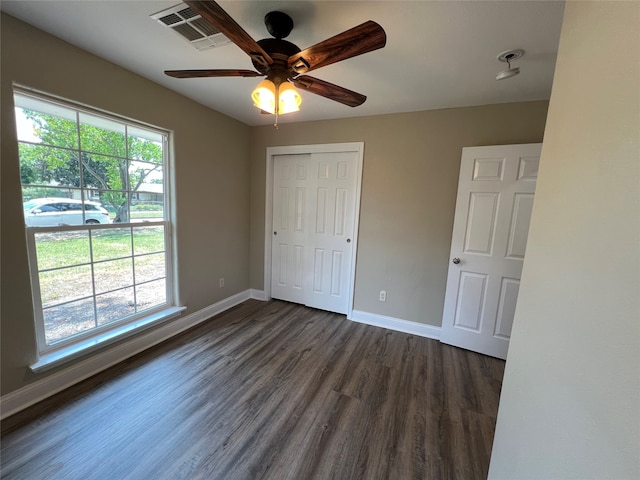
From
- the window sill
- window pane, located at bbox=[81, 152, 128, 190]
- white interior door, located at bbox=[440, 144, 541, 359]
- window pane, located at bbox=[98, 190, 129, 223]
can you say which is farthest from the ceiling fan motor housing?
the window sill

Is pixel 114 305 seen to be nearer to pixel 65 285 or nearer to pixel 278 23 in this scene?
pixel 65 285

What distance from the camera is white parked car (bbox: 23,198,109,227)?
1601mm

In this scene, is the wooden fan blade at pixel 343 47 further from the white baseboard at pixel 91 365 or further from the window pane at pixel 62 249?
the white baseboard at pixel 91 365

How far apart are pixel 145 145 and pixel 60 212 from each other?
2.85 ft

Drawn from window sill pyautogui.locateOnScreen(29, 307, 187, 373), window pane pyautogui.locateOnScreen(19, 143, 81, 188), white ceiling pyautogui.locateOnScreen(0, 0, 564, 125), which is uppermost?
white ceiling pyautogui.locateOnScreen(0, 0, 564, 125)

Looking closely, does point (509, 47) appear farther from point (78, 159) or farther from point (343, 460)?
point (78, 159)

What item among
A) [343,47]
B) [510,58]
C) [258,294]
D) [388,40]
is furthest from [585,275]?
[258,294]

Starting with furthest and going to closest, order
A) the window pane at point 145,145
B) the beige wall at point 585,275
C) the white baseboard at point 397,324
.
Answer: the white baseboard at point 397,324 < the window pane at point 145,145 < the beige wall at point 585,275

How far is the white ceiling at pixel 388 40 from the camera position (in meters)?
1.28

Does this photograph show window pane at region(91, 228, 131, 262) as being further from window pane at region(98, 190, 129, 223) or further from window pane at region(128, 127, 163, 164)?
window pane at region(128, 127, 163, 164)

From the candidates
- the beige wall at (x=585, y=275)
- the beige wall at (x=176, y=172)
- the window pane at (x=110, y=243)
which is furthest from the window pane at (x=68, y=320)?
the beige wall at (x=585, y=275)

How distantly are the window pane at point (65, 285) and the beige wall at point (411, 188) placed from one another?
8.10 ft

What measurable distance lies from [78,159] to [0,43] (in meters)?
0.66

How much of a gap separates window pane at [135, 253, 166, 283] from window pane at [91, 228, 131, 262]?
5.7 inches
